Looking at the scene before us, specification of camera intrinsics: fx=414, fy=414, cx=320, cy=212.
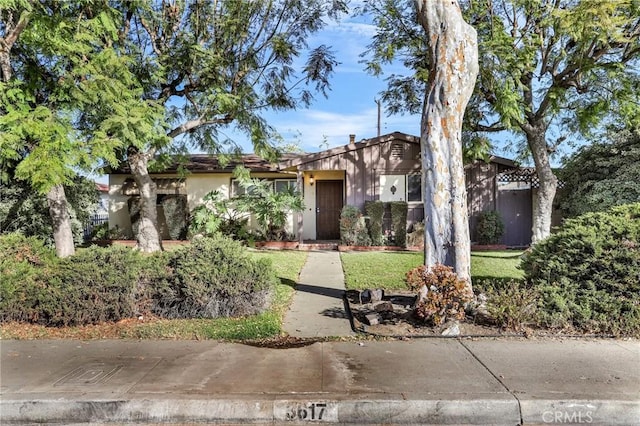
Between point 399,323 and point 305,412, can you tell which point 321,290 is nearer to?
point 399,323

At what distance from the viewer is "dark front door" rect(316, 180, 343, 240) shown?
55.9 ft

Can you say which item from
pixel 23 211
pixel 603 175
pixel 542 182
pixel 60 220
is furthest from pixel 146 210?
pixel 603 175

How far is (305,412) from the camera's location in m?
3.55

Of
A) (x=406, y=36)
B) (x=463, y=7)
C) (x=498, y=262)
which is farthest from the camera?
(x=406, y=36)

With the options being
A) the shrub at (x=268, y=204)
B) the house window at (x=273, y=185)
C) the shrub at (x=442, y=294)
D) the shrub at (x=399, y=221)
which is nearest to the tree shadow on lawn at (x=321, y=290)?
the shrub at (x=442, y=294)

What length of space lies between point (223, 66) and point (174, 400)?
33.8 ft

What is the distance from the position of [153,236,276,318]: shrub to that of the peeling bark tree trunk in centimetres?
273

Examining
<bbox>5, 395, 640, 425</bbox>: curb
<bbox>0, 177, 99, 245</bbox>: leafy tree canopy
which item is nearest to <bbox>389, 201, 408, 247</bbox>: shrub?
<bbox>0, 177, 99, 245</bbox>: leafy tree canopy

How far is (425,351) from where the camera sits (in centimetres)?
487

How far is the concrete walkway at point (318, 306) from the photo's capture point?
18.9 ft

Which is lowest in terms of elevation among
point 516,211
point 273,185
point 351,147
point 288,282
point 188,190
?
point 288,282

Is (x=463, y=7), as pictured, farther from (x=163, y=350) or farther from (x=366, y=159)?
(x=163, y=350)

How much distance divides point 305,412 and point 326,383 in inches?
17.5

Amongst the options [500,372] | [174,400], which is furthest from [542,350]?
[174,400]
